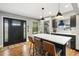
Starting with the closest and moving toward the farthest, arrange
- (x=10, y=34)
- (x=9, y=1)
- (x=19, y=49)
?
(x=9, y=1) → (x=10, y=34) → (x=19, y=49)

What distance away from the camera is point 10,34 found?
5.63ft

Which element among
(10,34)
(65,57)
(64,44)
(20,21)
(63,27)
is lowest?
(65,57)

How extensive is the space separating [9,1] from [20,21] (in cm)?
43

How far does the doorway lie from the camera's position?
1.65m

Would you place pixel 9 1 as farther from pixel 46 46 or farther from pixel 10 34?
pixel 46 46

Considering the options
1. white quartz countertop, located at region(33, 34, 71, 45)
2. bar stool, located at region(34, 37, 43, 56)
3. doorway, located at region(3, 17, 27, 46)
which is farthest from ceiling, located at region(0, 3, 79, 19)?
bar stool, located at region(34, 37, 43, 56)

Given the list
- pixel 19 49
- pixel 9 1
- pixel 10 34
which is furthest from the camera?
pixel 19 49

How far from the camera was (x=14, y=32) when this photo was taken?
5.78 feet

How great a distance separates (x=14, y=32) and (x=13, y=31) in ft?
0.10

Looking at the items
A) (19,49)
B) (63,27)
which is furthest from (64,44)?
(19,49)

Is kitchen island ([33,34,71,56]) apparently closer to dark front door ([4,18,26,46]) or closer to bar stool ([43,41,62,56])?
bar stool ([43,41,62,56])

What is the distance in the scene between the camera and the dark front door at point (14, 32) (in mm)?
1678

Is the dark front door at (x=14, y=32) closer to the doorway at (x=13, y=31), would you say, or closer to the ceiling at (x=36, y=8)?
Result: the doorway at (x=13, y=31)

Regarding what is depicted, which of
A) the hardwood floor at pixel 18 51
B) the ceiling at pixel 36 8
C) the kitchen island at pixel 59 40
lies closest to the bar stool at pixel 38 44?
the kitchen island at pixel 59 40
